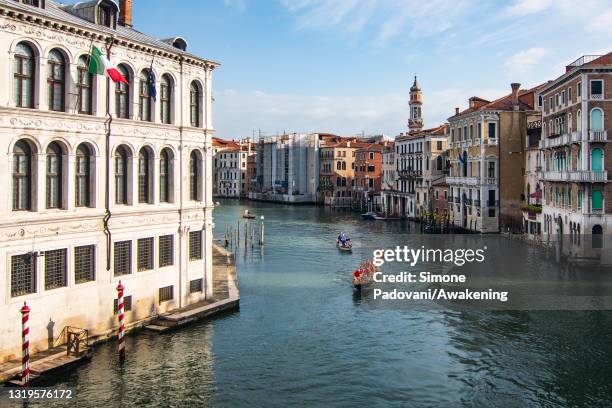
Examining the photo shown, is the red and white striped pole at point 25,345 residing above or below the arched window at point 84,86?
below

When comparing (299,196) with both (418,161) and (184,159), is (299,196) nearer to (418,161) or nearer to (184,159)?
(418,161)

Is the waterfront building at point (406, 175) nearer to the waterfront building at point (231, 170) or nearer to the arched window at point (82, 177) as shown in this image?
the waterfront building at point (231, 170)

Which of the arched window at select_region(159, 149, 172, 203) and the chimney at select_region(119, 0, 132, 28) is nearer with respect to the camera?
the arched window at select_region(159, 149, 172, 203)

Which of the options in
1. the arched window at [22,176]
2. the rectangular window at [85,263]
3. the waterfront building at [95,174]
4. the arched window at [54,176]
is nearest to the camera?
the waterfront building at [95,174]

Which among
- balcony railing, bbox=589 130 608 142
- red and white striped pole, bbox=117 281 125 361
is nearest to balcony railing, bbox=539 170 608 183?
balcony railing, bbox=589 130 608 142

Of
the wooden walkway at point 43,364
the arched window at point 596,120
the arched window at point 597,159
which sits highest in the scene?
the arched window at point 596,120

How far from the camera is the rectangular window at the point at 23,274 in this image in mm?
14664

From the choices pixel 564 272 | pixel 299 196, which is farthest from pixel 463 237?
pixel 299 196

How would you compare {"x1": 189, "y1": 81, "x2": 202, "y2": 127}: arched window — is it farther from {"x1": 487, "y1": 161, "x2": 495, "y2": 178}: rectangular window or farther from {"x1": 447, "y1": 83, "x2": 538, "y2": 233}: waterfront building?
{"x1": 487, "y1": 161, "x2": 495, "y2": 178}: rectangular window

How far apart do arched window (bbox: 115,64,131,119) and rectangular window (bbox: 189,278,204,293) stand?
19.7ft

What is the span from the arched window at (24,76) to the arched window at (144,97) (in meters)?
3.77

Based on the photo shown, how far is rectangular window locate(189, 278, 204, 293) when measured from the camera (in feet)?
68.4

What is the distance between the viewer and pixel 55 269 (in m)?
15.8

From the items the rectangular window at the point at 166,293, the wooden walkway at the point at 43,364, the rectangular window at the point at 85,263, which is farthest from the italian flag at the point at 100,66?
the wooden walkway at the point at 43,364
